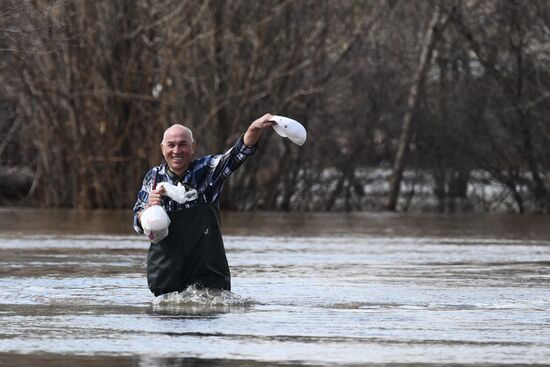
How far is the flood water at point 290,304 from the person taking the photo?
8.50 meters

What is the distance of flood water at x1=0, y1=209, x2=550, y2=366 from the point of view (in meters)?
8.50

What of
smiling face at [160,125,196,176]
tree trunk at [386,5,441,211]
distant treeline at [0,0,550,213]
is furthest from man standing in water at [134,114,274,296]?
tree trunk at [386,5,441,211]

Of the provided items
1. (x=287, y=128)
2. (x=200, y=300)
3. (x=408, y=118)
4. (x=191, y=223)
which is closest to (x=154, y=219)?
(x=191, y=223)

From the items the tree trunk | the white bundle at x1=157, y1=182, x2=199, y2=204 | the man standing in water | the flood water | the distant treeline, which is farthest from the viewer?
the tree trunk

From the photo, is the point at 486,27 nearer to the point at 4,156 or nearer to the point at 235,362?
the point at 4,156

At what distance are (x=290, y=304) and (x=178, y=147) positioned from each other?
1318mm

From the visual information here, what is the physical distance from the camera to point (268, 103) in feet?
99.5

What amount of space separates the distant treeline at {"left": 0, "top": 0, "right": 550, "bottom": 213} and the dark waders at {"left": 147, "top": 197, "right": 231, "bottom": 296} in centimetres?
1647

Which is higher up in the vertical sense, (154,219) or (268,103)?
(268,103)

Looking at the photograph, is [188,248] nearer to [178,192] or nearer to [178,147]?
[178,192]

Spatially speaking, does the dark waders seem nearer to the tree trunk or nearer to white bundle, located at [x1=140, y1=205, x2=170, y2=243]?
white bundle, located at [x1=140, y1=205, x2=170, y2=243]

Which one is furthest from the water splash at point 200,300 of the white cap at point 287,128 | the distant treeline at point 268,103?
the distant treeline at point 268,103

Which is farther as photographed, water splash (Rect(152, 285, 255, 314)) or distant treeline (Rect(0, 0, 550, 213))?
distant treeline (Rect(0, 0, 550, 213))

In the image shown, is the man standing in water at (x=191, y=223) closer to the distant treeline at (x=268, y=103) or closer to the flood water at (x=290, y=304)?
the flood water at (x=290, y=304)
